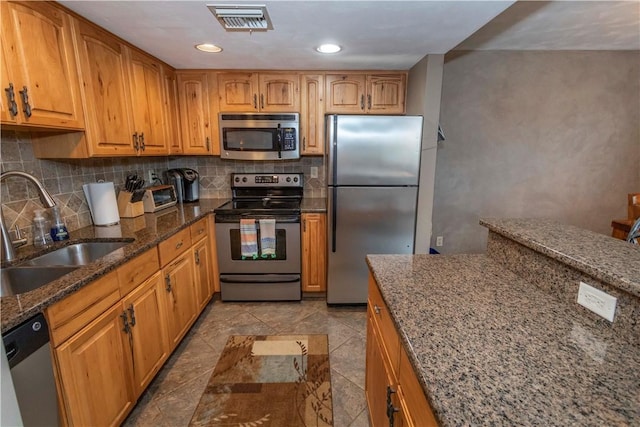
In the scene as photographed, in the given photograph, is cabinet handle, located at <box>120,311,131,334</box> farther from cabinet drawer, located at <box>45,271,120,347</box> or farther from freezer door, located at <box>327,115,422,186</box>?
freezer door, located at <box>327,115,422,186</box>

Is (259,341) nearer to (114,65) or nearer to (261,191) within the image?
(261,191)

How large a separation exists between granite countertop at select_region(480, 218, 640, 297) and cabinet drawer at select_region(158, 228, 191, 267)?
1919 mm

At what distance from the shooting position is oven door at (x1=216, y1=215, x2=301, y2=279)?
273cm

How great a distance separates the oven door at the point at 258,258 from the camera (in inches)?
108

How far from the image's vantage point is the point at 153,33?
1.94 meters

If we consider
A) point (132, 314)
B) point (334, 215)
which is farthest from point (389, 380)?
point (334, 215)

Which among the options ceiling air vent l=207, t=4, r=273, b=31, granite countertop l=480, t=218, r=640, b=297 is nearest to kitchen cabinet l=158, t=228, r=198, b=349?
ceiling air vent l=207, t=4, r=273, b=31

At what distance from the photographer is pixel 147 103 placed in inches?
93.0

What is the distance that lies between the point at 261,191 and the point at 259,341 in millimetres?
1546

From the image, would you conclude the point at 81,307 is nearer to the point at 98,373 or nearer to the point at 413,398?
the point at 98,373

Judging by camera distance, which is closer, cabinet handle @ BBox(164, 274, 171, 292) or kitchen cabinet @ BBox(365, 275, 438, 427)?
kitchen cabinet @ BBox(365, 275, 438, 427)

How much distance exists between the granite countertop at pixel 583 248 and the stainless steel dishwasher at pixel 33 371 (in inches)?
71.8

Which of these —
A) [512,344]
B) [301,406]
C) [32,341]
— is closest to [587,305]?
[512,344]

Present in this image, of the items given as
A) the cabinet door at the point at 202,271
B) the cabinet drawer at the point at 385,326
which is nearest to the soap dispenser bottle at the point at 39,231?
the cabinet door at the point at 202,271
